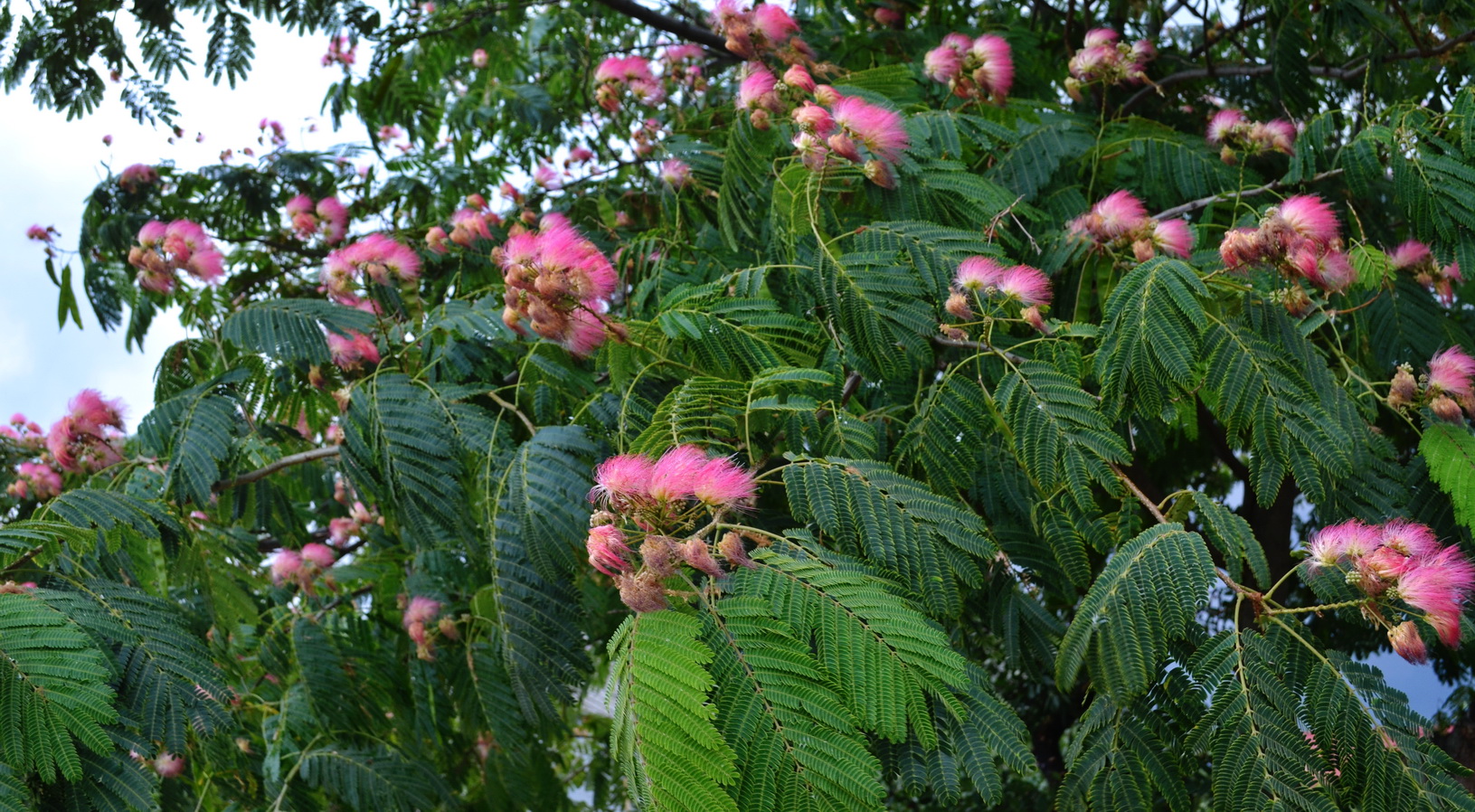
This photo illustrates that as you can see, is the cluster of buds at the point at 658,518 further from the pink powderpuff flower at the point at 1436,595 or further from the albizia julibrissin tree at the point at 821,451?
the pink powderpuff flower at the point at 1436,595

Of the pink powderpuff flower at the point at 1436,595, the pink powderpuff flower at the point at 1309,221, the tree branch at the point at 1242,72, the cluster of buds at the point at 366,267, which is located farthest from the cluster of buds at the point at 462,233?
the pink powderpuff flower at the point at 1436,595

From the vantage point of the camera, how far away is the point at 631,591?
1.57 meters

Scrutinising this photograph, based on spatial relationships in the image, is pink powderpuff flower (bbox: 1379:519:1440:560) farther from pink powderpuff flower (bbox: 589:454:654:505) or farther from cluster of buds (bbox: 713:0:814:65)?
cluster of buds (bbox: 713:0:814:65)

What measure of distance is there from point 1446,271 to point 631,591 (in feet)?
7.52

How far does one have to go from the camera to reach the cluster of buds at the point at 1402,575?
1695 mm

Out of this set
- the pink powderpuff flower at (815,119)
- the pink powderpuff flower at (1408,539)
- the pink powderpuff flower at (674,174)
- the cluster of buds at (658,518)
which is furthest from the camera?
the pink powderpuff flower at (674,174)

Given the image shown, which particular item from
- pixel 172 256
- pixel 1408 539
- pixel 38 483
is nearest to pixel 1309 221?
pixel 1408 539

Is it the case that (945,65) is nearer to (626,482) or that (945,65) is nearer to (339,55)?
(626,482)

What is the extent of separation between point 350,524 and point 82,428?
4.39 feet

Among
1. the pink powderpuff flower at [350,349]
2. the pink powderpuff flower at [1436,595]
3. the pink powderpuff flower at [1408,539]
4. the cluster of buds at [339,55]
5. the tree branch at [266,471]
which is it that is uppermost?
the cluster of buds at [339,55]

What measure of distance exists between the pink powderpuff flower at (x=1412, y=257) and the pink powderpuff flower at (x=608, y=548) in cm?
213

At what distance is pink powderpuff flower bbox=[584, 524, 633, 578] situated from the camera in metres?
1.58

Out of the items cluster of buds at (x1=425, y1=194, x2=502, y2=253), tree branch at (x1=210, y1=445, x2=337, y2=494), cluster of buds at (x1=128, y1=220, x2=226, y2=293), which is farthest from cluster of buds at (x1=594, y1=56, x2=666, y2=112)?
tree branch at (x1=210, y1=445, x2=337, y2=494)

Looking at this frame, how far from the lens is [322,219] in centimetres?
425
